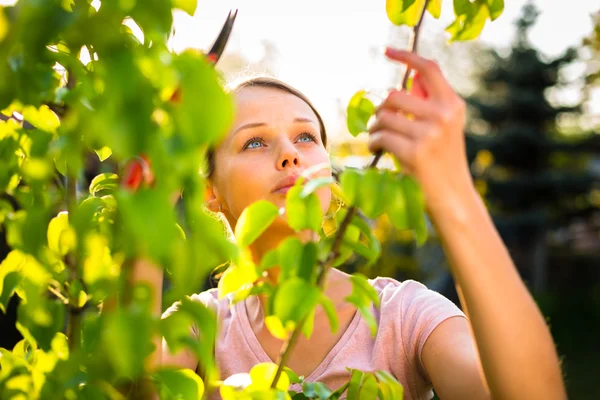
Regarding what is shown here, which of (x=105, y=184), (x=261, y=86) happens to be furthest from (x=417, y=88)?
(x=261, y=86)

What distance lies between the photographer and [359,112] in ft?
2.81

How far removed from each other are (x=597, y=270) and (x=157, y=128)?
66.2 feet

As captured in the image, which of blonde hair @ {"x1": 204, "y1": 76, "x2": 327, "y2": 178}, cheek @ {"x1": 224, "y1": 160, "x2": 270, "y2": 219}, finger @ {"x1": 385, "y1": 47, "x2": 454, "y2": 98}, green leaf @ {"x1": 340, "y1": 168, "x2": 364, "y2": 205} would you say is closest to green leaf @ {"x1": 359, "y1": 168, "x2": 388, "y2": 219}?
green leaf @ {"x1": 340, "y1": 168, "x2": 364, "y2": 205}

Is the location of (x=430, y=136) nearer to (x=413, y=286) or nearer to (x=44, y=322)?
(x=44, y=322)

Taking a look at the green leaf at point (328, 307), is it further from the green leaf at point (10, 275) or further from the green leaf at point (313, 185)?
the green leaf at point (10, 275)

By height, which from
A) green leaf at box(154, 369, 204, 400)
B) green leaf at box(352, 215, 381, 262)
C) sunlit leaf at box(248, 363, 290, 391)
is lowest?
sunlit leaf at box(248, 363, 290, 391)

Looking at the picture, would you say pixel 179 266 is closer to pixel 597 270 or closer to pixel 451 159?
pixel 451 159

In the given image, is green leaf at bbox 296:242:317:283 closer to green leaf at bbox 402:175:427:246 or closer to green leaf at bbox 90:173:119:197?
green leaf at bbox 402:175:427:246

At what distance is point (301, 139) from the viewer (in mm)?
1646

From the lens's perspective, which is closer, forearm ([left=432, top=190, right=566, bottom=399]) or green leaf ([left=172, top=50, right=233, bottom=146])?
green leaf ([left=172, top=50, right=233, bottom=146])

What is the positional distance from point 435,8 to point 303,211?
340 millimetres

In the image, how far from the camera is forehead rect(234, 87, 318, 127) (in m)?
1.63

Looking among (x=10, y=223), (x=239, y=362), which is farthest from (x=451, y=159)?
(x=239, y=362)

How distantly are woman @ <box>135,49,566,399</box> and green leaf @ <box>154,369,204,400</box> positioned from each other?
0.38 ft
